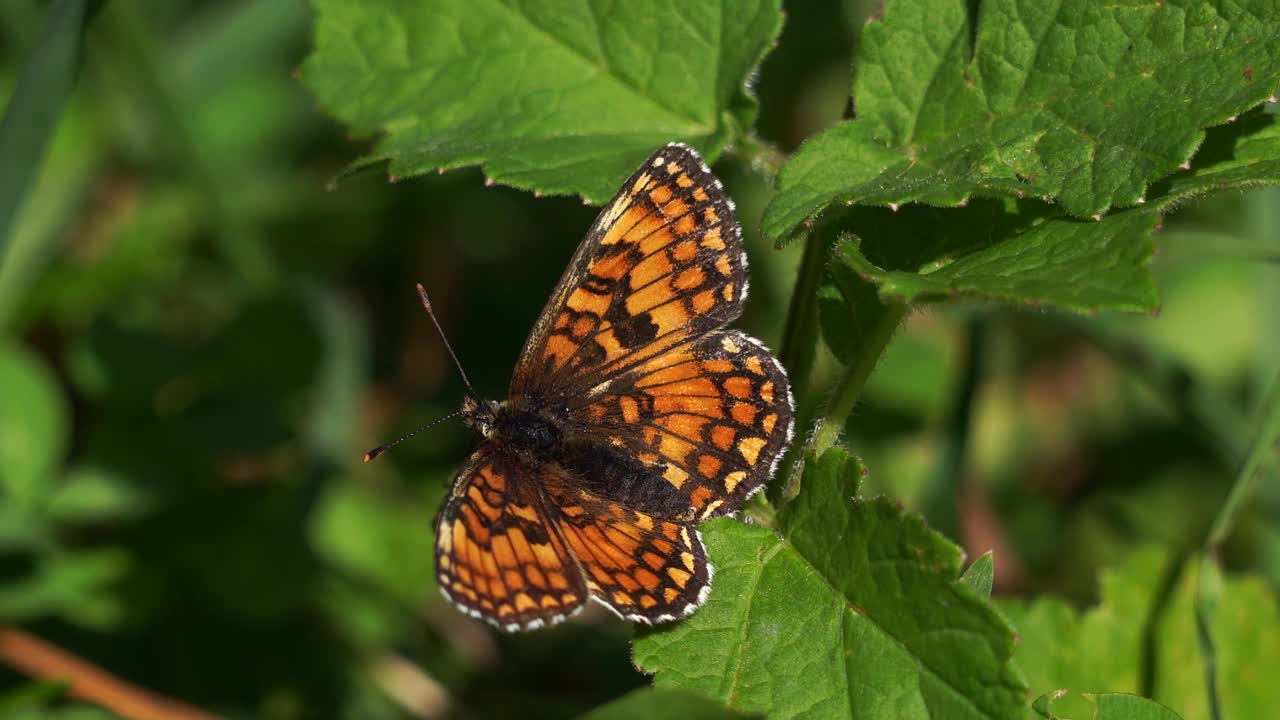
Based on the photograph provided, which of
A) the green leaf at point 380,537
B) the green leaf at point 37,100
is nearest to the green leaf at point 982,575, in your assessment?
the green leaf at point 37,100

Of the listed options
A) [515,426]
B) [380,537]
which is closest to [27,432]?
[380,537]

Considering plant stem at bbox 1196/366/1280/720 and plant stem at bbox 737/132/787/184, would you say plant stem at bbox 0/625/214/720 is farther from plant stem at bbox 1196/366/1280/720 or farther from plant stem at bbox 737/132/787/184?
plant stem at bbox 1196/366/1280/720

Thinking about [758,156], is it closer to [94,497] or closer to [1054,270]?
[1054,270]

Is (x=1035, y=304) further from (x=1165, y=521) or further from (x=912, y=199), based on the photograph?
(x=1165, y=521)

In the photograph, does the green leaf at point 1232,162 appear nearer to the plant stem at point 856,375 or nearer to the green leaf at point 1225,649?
the plant stem at point 856,375

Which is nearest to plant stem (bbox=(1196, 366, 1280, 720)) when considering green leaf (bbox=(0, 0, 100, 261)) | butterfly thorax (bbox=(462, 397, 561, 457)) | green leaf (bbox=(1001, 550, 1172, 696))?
green leaf (bbox=(1001, 550, 1172, 696))

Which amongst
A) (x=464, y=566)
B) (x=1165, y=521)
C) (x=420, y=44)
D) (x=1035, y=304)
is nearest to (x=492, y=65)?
(x=420, y=44)
